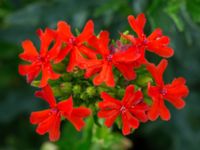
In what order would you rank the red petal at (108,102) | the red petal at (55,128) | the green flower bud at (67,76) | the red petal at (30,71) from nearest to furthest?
the red petal at (108,102), the red petal at (55,128), the red petal at (30,71), the green flower bud at (67,76)

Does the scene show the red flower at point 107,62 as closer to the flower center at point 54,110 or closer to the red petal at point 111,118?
the red petal at point 111,118

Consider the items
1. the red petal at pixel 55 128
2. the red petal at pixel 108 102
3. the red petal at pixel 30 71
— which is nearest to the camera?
the red petal at pixel 108 102

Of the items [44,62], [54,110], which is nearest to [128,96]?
[54,110]

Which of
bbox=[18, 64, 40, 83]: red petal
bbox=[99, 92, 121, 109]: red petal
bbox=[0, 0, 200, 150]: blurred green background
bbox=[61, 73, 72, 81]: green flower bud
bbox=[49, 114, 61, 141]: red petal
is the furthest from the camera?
bbox=[0, 0, 200, 150]: blurred green background

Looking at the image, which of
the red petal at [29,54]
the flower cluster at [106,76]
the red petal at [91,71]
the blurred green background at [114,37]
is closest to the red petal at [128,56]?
the flower cluster at [106,76]

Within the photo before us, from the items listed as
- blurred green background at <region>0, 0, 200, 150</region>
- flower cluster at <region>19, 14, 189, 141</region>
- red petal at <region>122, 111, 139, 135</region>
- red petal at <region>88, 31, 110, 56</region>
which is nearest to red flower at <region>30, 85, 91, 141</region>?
flower cluster at <region>19, 14, 189, 141</region>

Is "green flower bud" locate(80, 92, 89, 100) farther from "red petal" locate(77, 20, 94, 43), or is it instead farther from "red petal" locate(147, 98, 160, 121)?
"red petal" locate(147, 98, 160, 121)

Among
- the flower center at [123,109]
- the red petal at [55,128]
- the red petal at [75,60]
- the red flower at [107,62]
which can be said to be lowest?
the flower center at [123,109]

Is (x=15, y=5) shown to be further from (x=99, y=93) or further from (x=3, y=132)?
(x=99, y=93)
